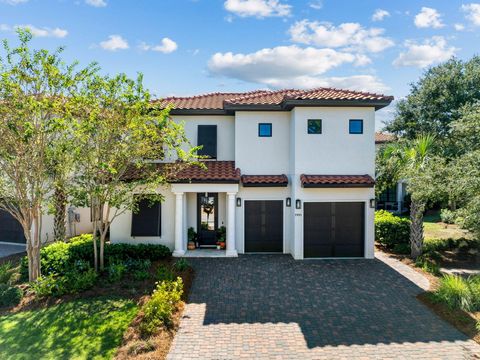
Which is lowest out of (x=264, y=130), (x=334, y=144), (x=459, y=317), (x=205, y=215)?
(x=459, y=317)

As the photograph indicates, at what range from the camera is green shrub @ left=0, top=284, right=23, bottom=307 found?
1062cm

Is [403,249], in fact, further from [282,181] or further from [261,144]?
[261,144]

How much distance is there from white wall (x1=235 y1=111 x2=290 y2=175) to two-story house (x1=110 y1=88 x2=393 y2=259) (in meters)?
0.05

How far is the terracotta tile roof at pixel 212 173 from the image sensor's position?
15734 millimetres

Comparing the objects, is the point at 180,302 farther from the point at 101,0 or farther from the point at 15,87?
the point at 101,0

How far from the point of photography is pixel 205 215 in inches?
694

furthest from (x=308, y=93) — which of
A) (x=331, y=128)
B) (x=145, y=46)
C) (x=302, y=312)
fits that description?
(x=302, y=312)

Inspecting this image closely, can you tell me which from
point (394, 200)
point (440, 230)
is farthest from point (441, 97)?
point (394, 200)

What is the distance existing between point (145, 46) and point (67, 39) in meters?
3.94

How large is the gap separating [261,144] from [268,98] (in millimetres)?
2608

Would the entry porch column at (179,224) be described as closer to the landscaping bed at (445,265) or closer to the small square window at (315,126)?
the small square window at (315,126)

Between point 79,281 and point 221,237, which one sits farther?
point 221,237

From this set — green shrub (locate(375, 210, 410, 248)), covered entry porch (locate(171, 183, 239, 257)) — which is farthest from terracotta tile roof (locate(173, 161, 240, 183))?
green shrub (locate(375, 210, 410, 248))

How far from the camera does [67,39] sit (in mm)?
12055
